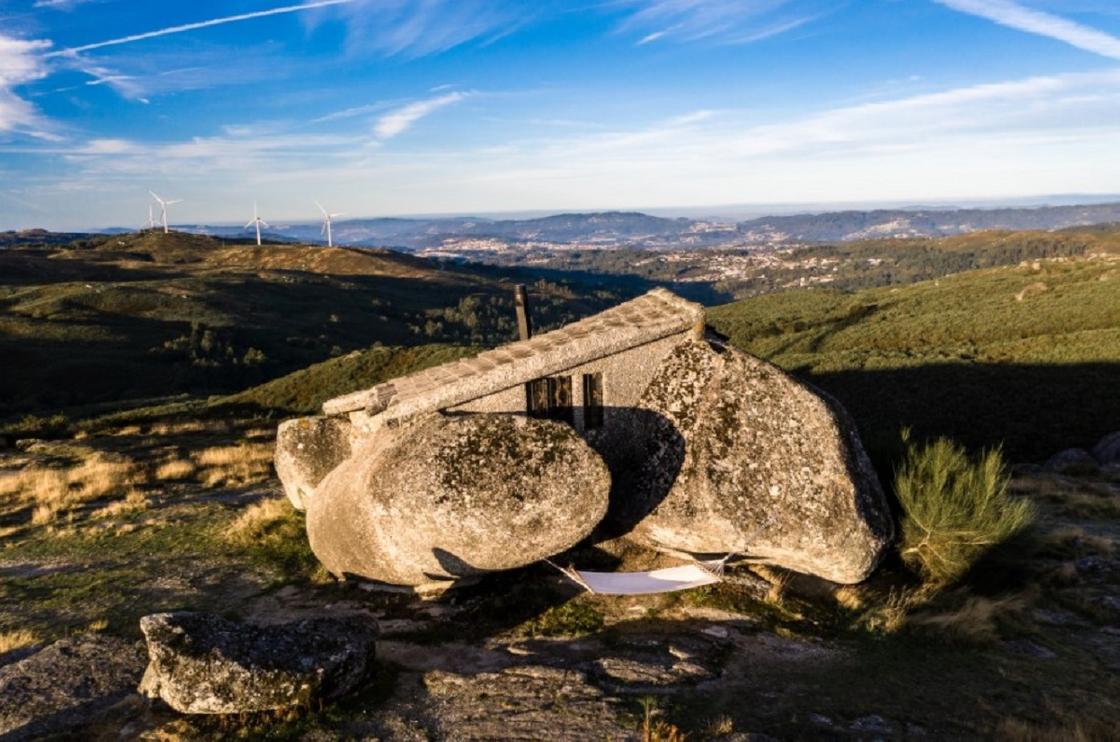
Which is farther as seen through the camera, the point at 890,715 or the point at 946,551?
the point at 946,551

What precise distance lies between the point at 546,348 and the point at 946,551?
8.69m

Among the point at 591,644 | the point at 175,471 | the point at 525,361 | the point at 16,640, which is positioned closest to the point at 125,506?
the point at 175,471

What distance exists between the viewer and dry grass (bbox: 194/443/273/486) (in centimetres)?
2247

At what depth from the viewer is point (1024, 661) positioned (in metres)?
10.5

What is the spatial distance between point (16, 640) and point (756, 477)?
40.7 feet

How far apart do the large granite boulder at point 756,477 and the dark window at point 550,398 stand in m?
1.60

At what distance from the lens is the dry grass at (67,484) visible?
765 inches

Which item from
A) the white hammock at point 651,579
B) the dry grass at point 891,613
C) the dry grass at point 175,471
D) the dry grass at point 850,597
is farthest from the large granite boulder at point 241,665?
the dry grass at point 175,471

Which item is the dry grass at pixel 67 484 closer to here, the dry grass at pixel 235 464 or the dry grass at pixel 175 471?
the dry grass at pixel 175 471

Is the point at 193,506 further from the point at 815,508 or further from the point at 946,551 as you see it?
the point at 946,551

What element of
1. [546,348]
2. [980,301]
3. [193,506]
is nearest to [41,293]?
[193,506]

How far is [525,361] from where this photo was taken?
12531 millimetres

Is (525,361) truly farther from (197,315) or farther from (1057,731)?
(197,315)

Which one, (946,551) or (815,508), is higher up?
(815,508)
